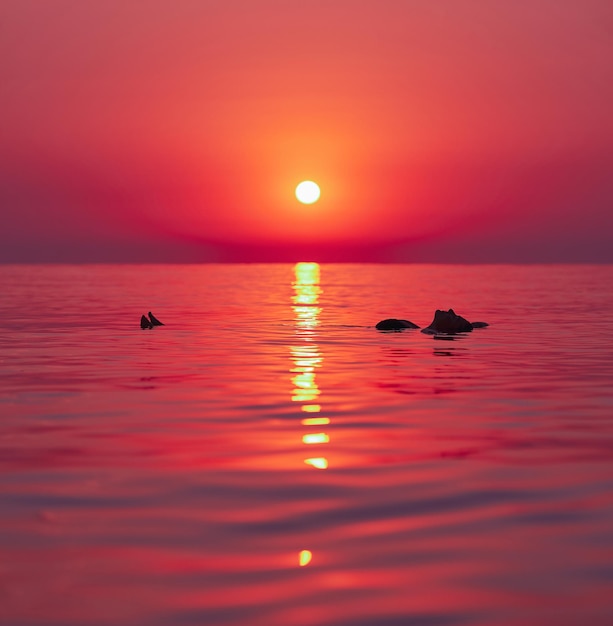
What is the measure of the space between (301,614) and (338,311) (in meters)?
40.3

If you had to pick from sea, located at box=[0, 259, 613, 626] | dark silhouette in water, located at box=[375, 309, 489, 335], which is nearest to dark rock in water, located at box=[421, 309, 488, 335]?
dark silhouette in water, located at box=[375, 309, 489, 335]

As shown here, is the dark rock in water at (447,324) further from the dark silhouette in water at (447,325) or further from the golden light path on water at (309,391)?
the golden light path on water at (309,391)

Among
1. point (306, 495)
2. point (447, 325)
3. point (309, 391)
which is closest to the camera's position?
point (306, 495)

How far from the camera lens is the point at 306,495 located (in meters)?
8.41

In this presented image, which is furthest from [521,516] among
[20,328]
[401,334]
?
[20,328]

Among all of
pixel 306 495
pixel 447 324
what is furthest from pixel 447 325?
pixel 306 495

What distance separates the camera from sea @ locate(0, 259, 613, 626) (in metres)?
5.71

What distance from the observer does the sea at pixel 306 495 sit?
5.71m

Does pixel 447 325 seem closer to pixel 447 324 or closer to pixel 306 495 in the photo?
pixel 447 324

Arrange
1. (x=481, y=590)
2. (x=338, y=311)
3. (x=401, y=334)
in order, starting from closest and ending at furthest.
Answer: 1. (x=481, y=590)
2. (x=401, y=334)
3. (x=338, y=311)

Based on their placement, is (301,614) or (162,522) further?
(162,522)

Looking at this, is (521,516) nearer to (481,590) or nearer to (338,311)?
(481,590)

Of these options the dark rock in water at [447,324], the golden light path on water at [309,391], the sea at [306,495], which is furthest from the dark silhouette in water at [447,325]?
the sea at [306,495]

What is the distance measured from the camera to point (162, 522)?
24.6 ft
